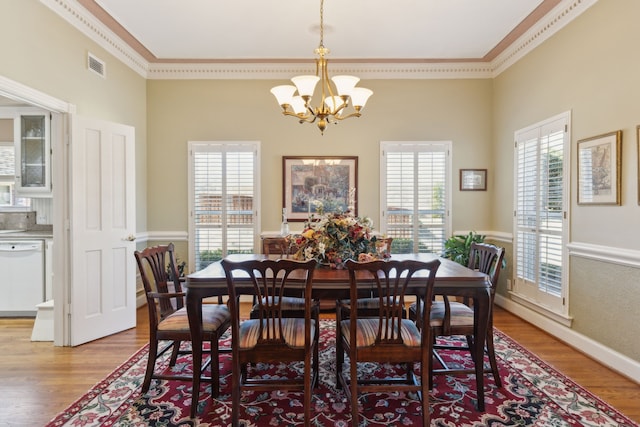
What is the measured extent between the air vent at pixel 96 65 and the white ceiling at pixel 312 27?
1.34 feet

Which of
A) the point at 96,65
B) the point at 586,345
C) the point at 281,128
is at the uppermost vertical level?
the point at 96,65

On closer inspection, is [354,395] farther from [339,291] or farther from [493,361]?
[493,361]

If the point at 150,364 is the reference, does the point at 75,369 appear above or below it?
below

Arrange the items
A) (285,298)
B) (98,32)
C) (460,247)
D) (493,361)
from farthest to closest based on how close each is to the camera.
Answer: (460,247) → (98,32) → (285,298) → (493,361)

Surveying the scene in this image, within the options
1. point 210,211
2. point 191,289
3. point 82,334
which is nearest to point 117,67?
point 210,211

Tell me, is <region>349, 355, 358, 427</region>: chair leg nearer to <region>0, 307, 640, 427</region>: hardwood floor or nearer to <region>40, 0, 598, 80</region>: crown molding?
<region>0, 307, 640, 427</region>: hardwood floor

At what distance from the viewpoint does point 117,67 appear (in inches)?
167

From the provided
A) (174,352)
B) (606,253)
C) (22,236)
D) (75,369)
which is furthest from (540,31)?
(22,236)

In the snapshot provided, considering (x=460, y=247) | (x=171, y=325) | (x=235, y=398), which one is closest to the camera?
(x=235, y=398)

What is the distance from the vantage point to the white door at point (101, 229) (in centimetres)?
345

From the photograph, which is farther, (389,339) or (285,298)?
(285,298)

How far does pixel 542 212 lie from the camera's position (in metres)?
3.87

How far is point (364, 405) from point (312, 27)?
3.69 metres

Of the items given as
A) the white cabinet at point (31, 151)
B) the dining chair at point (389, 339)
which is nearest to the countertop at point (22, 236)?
the white cabinet at point (31, 151)
